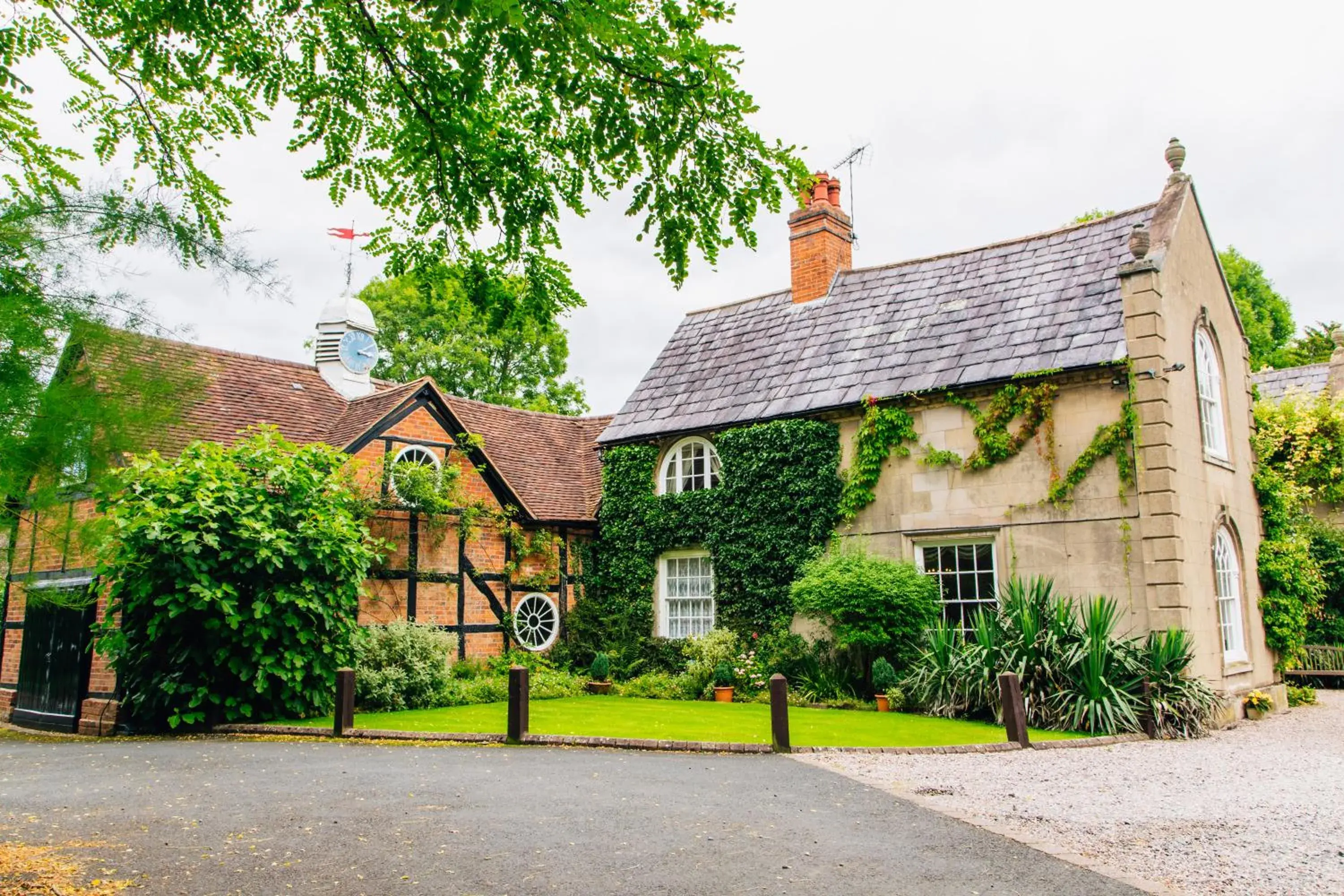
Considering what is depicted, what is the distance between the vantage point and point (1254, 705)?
14.4 meters

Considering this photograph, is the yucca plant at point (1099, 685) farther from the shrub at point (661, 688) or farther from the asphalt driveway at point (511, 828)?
the shrub at point (661, 688)

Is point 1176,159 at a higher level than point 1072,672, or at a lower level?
higher

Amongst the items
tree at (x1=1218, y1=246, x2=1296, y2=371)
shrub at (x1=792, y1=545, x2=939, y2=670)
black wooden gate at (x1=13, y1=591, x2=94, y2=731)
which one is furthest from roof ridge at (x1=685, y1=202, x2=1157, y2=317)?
tree at (x1=1218, y1=246, x2=1296, y2=371)

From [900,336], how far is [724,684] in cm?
667

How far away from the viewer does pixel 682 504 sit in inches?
717

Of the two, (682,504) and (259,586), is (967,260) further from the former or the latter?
(259,586)

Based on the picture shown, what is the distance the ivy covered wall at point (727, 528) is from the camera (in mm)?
16531

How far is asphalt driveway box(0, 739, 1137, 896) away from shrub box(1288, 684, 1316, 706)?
11.5 meters

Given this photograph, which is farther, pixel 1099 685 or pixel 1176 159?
pixel 1176 159

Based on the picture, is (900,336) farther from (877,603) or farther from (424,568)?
(424,568)

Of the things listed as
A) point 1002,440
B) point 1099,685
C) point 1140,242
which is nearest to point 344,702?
point 1099,685

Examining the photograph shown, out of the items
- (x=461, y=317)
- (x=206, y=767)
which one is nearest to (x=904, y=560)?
(x=206, y=767)

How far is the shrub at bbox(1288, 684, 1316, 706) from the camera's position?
16438mm

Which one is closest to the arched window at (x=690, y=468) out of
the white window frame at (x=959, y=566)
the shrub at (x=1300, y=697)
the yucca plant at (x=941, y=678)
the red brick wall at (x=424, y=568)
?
the red brick wall at (x=424, y=568)
